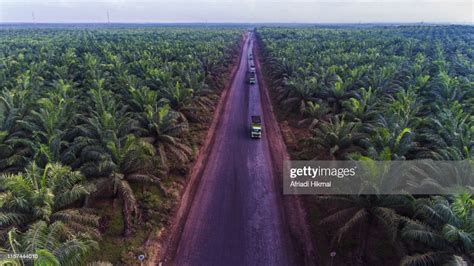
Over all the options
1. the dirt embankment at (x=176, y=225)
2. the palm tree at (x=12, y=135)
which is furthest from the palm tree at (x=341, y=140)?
the palm tree at (x=12, y=135)

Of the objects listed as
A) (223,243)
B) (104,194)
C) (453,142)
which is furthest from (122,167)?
(453,142)

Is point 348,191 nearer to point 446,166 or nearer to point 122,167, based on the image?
point 446,166

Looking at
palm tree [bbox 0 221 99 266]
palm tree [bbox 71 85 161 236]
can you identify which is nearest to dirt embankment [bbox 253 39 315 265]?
palm tree [bbox 71 85 161 236]

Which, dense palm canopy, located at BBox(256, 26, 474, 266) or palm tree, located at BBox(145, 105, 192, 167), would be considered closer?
dense palm canopy, located at BBox(256, 26, 474, 266)

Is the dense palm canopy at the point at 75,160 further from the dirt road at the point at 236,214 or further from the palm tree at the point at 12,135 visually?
the dirt road at the point at 236,214
